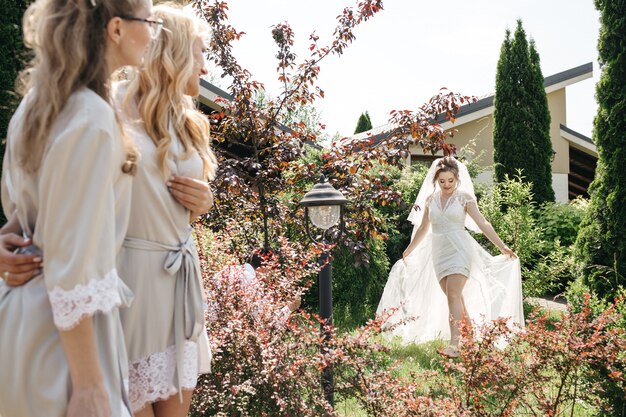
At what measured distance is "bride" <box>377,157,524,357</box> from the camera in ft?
23.4

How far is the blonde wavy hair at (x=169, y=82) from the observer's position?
1983mm

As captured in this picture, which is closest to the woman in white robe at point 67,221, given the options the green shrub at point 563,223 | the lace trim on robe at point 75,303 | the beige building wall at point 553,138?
the lace trim on robe at point 75,303

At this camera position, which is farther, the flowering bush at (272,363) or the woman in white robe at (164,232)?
the flowering bush at (272,363)

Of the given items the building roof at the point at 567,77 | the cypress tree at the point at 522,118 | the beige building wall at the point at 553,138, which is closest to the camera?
the cypress tree at the point at 522,118

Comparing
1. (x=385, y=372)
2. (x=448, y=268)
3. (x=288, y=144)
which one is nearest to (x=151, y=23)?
(x=385, y=372)

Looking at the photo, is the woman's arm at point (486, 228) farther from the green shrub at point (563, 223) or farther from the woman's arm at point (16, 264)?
the woman's arm at point (16, 264)

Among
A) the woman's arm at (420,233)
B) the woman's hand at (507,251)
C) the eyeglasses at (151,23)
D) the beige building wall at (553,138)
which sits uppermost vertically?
the beige building wall at (553,138)

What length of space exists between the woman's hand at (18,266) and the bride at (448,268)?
570cm

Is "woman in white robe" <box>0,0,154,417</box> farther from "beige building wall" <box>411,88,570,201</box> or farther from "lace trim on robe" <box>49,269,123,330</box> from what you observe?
"beige building wall" <box>411,88,570,201</box>

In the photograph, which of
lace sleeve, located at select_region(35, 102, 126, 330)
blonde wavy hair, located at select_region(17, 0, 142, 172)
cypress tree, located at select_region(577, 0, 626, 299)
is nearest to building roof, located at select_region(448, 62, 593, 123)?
cypress tree, located at select_region(577, 0, 626, 299)

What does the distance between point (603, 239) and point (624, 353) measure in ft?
6.15

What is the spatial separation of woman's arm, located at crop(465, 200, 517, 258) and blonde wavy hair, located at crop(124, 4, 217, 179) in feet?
18.3

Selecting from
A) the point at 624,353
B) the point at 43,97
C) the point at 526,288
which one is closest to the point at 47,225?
the point at 43,97

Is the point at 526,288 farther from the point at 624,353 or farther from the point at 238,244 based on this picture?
the point at 624,353
